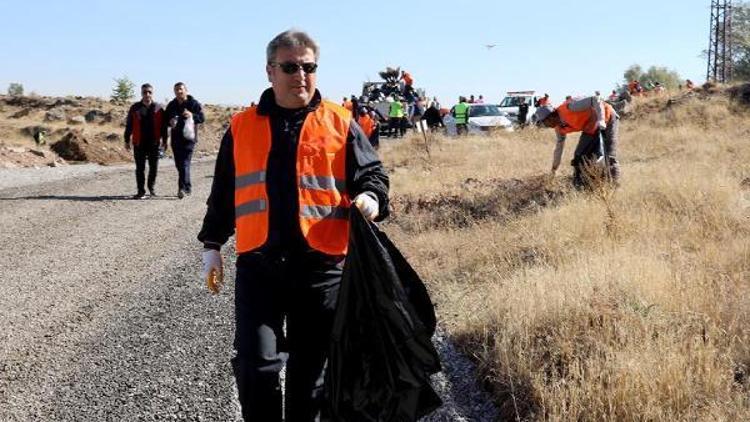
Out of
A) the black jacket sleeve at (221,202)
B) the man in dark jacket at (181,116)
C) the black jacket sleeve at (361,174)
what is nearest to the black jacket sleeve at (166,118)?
the man in dark jacket at (181,116)

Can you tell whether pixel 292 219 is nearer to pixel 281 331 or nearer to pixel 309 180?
pixel 309 180

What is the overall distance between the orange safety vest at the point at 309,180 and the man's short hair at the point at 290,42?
0.24 meters

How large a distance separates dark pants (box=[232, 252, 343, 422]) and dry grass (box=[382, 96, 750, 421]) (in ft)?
3.30

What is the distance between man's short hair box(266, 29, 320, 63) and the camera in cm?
293

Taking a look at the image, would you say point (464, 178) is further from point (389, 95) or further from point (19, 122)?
point (19, 122)

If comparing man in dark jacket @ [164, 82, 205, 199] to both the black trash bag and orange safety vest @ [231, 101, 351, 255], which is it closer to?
orange safety vest @ [231, 101, 351, 255]

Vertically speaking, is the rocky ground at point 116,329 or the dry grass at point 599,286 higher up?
the dry grass at point 599,286

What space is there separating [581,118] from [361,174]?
23.3 ft

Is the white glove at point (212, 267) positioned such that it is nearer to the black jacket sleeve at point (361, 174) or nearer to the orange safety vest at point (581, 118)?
the black jacket sleeve at point (361, 174)

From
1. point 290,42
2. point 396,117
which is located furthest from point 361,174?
point 396,117

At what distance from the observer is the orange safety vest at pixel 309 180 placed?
9.28 ft

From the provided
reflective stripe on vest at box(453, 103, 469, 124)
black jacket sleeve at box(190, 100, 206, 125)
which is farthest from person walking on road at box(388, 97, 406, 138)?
black jacket sleeve at box(190, 100, 206, 125)

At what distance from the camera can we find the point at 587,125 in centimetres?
945

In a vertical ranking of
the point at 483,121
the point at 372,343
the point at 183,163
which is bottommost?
the point at 372,343
